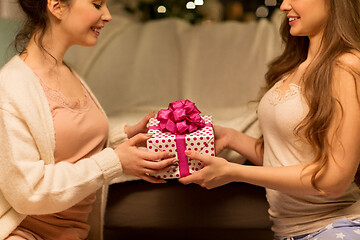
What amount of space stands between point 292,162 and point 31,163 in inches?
27.4

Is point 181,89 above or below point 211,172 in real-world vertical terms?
below

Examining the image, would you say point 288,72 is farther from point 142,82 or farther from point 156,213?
point 142,82

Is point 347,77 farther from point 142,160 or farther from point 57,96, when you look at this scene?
point 57,96

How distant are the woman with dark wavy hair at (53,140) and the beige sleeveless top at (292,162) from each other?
32 cm

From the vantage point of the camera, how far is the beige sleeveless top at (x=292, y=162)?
1305 millimetres

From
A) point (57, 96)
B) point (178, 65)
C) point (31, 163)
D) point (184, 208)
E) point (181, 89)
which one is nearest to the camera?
point (31, 163)

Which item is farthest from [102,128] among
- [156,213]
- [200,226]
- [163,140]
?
[200,226]

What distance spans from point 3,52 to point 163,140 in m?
0.82

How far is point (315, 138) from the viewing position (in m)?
1.24

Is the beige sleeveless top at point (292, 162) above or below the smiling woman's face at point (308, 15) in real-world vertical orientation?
below

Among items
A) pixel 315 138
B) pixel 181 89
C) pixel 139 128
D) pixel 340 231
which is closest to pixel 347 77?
pixel 315 138

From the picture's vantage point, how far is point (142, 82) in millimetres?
2184

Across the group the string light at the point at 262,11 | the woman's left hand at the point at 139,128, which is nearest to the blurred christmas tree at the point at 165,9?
the string light at the point at 262,11

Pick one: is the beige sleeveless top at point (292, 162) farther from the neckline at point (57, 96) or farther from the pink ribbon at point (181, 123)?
the neckline at point (57, 96)
